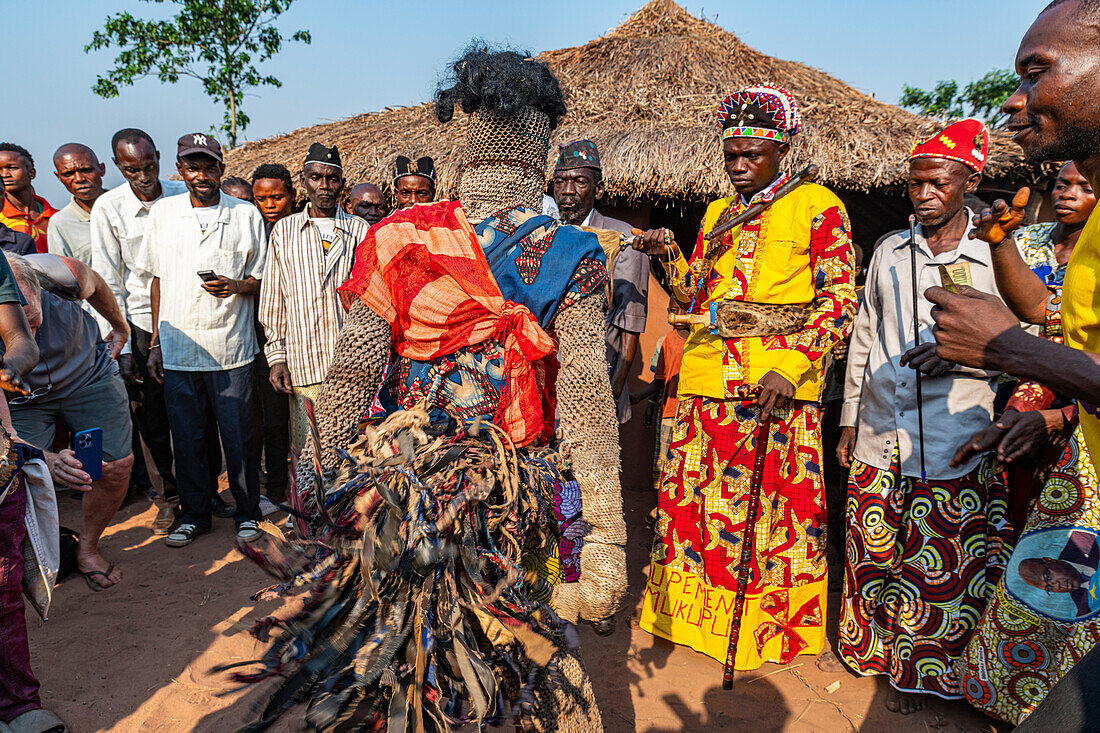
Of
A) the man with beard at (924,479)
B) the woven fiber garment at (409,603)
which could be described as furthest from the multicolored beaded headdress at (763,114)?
the woven fiber garment at (409,603)

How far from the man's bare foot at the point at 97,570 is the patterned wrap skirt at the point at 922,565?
14.2ft

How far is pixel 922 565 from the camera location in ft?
9.56

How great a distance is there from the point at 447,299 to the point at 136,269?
403 cm

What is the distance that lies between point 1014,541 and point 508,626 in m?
2.52

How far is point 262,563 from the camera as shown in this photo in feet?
4.71

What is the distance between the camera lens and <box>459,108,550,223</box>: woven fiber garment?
188 cm

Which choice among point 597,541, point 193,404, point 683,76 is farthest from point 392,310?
point 683,76

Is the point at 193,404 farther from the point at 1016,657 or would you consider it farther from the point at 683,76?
the point at 683,76

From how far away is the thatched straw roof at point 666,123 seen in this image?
6988 millimetres

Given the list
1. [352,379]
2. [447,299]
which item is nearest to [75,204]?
[352,379]

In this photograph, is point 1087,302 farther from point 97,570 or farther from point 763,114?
point 97,570

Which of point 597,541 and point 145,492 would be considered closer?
point 597,541

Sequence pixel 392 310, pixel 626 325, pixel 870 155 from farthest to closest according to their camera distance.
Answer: pixel 870 155 < pixel 626 325 < pixel 392 310

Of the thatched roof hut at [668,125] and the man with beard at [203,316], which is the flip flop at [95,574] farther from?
the thatched roof hut at [668,125]
